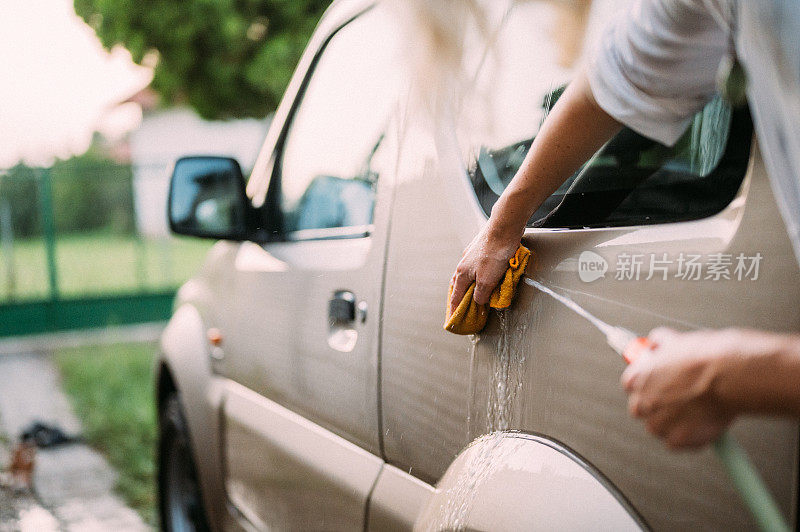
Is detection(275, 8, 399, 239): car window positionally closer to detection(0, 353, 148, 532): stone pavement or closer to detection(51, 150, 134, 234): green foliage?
detection(0, 353, 148, 532): stone pavement

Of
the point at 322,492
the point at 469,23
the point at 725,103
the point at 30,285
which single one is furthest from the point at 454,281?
the point at 30,285

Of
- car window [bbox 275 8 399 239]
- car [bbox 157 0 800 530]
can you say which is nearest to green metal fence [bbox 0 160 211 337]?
car [bbox 157 0 800 530]

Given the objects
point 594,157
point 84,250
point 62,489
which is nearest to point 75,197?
point 84,250

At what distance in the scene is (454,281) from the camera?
157 cm

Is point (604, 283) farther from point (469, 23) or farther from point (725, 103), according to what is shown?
point (469, 23)

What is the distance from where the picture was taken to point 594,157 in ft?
4.82

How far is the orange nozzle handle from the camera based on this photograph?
0.99 meters

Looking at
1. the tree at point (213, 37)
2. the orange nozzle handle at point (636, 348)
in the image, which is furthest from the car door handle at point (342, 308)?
the tree at point (213, 37)

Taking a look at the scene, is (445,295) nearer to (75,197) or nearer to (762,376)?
(762,376)

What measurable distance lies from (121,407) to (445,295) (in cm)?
565

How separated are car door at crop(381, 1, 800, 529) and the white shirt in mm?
82

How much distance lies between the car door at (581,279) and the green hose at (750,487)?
13 cm

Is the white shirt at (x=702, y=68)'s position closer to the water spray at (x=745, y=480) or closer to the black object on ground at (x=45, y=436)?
the water spray at (x=745, y=480)

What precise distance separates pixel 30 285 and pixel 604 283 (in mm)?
10578
